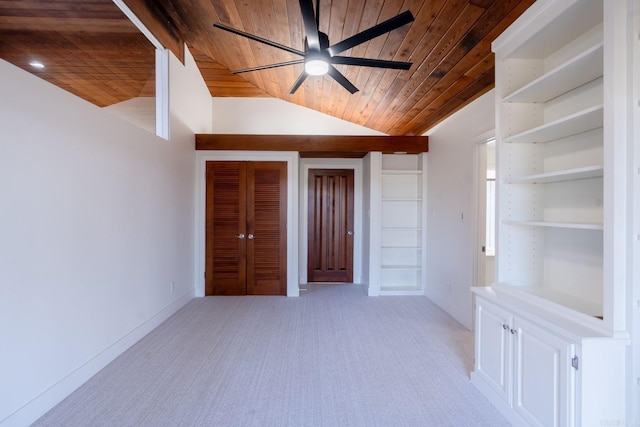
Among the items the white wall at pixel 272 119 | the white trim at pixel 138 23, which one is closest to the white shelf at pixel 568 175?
the white wall at pixel 272 119

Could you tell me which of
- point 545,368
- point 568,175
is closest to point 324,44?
point 568,175

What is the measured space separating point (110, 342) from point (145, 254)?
0.86 meters

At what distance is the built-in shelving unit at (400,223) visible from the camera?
4.68 meters

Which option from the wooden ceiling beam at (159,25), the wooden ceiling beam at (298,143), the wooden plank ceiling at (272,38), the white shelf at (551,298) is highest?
the wooden ceiling beam at (159,25)

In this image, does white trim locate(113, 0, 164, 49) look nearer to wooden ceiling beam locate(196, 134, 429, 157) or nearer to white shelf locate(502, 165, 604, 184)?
wooden ceiling beam locate(196, 134, 429, 157)

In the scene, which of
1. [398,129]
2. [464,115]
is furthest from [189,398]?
[398,129]

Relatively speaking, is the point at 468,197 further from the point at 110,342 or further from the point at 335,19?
the point at 110,342

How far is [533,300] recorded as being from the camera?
177 cm

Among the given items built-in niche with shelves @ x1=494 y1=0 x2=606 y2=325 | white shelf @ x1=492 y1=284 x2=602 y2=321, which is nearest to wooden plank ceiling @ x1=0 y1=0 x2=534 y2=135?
built-in niche with shelves @ x1=494 y1=0 x2=606 y2=325

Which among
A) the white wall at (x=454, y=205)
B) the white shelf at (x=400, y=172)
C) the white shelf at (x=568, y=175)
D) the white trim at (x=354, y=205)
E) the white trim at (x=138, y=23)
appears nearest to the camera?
the white shelf at (x=568, y=175)

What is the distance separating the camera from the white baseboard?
68.1 inches

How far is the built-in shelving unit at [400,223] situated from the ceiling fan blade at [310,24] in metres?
2.89

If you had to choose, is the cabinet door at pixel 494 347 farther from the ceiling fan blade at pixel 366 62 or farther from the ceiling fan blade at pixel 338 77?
the ceiling fan blade at pixel 338 77

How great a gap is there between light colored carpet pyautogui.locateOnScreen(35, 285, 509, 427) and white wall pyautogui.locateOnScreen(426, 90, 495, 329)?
16.2 inches
